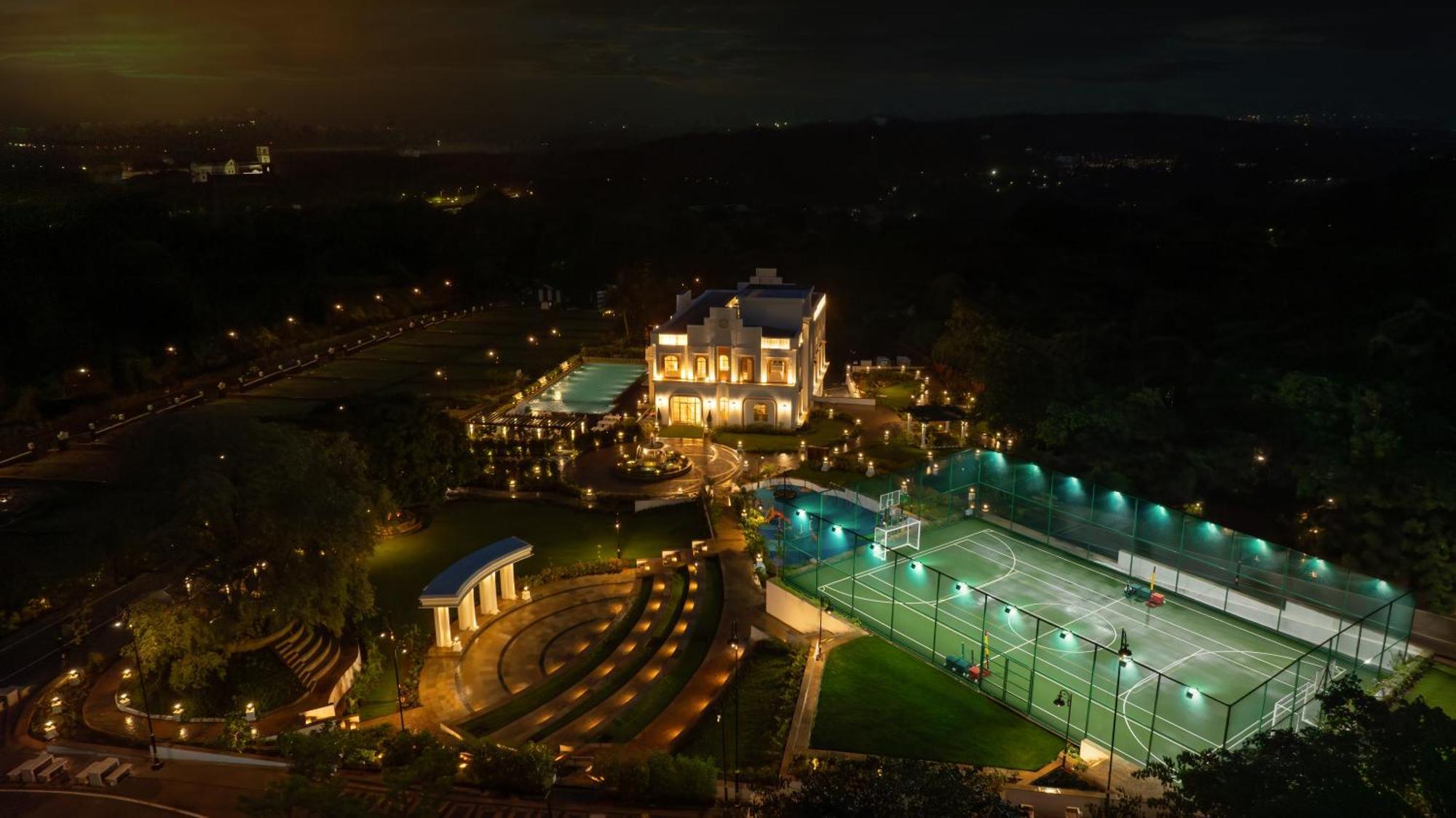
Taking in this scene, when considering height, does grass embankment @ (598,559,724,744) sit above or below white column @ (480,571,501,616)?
below

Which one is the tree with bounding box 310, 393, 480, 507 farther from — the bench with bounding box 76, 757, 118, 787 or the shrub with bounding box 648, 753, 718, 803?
the shrub with bounding box 648, 753, 718, 803

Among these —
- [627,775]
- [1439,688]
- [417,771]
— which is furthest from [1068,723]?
[417,771]

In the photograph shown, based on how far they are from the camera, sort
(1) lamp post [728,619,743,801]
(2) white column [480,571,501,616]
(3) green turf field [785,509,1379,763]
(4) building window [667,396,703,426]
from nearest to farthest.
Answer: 1. (1) lamp post [728,619,743,801]
2. (3) green turf field [785,509,1379,763]
3. (2) white column [480,571,501,616]
4. (4) building window [667,396,703,426]

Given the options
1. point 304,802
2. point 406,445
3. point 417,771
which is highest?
point 406,445

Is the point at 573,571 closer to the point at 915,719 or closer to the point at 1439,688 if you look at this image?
the point at 915,719

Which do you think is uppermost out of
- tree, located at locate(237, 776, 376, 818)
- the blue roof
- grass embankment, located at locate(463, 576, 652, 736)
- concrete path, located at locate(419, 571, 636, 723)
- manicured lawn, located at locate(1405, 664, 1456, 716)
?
tree, located at locate(237, 776, 376, 818)

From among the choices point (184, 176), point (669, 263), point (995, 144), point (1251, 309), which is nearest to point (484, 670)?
point (1251, 309)

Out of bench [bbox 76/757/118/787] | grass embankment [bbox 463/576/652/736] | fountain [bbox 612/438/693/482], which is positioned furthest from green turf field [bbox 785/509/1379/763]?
bench [bbox 76/757/118/787]
